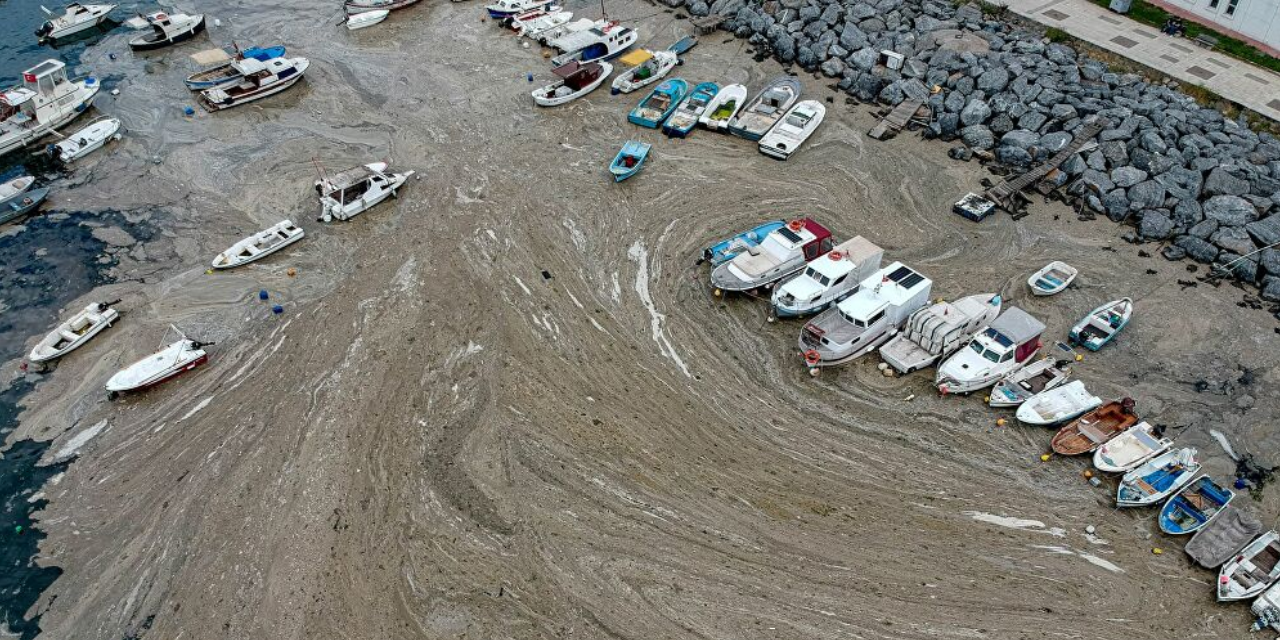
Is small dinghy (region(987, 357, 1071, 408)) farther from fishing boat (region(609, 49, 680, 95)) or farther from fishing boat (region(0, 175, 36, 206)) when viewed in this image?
fishing boat (region(0, 175, 36, 206))

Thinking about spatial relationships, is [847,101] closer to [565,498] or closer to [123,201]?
[565,498]

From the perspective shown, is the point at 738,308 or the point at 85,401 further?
the point at 738,308

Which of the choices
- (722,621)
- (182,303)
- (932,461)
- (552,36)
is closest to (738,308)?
(932,461)

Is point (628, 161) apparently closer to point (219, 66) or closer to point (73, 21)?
point (219, 66)

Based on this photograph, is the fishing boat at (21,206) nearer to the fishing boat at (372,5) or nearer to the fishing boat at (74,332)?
the fishing boat at (74,332)

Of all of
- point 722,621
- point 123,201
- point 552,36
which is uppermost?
point 552,36

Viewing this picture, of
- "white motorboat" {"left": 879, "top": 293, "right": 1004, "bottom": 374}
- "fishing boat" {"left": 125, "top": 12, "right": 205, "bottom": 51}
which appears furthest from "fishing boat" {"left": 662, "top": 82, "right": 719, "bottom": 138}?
"fishing boat" {"left": 125, "top": 12, "right": 205, "bottom": 51}
